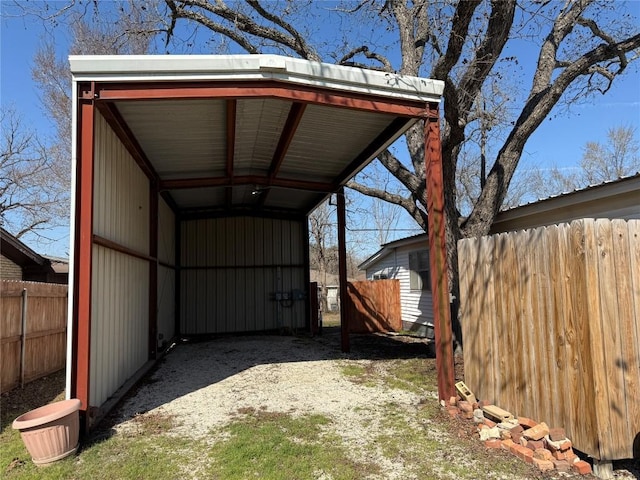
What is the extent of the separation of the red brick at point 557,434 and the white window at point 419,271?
8.61 meters

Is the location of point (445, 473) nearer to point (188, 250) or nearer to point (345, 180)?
point (345, 180)

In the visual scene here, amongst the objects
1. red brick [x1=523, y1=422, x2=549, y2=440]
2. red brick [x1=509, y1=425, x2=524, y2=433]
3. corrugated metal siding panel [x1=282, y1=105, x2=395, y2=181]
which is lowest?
red brick [x1=509, y1=425, x2=524, y2=433]

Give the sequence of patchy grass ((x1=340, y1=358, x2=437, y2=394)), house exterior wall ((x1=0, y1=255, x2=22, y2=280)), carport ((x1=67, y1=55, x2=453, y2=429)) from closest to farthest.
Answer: carport ((x1=67, y1=55, x2=453, y2=429)) < patchy grass ((x1=340, y1=358, x2=437, y2=394)) < house exterior wall ((x1=0, y1=255, x2=22, y2=280))

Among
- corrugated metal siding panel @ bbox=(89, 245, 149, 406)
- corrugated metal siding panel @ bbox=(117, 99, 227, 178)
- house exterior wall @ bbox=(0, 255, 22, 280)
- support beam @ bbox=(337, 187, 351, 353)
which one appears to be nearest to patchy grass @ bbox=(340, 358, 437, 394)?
support beam @ bbox=(337, 187, 351, 353)

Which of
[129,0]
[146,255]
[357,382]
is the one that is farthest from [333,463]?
[129,0]

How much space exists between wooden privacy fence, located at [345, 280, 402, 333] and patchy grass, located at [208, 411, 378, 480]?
9261mm

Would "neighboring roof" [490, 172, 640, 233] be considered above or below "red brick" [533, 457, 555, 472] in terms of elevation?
above

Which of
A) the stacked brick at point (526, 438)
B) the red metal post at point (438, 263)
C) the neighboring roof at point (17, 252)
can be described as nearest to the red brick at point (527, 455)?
the stacked brick at point (526, 438)

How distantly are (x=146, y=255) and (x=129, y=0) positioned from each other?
4.40 m

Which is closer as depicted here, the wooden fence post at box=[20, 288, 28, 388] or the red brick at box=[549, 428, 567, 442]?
the red brick at box=[549, 428, 567, 442]

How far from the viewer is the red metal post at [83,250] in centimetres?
446

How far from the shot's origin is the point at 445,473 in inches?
143

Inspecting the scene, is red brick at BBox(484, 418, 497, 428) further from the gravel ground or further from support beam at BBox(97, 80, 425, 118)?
support beam at BBox(97, 80, 425, 118)

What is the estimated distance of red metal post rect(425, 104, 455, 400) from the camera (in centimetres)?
543
